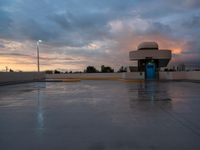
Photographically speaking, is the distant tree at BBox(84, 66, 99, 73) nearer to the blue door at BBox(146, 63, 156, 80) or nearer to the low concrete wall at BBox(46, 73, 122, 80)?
the low concrete wall at BBox(46, 73, 122, 80)

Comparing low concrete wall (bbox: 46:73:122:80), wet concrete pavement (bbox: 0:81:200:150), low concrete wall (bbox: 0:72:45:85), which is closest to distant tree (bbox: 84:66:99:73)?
low concrete wall (bbox: 46:73:122:80)

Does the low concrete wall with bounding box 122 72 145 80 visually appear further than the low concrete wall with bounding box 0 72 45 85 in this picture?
Yes

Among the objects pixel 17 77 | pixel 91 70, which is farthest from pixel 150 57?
pixel 91 70

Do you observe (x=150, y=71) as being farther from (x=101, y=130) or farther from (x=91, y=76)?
(x=101, y=130)

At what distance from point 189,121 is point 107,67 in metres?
74.2

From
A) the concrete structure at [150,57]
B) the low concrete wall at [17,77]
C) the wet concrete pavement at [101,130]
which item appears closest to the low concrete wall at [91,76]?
the concrete structure at [150,57]

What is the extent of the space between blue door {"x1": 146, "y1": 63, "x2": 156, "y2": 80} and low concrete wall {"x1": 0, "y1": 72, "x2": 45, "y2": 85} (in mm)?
21118

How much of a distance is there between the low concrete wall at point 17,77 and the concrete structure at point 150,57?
1845 cm

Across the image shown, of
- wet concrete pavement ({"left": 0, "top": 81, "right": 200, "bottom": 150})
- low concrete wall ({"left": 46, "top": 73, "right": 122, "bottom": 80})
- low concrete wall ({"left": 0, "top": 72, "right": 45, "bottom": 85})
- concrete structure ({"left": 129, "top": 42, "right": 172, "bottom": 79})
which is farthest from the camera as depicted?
low concrete wall ({"left": 46, "top": 73, "right": 122, "bottom": 80})

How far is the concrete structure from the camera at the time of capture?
169ft

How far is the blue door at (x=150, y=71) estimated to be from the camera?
52906mm

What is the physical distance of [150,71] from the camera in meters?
53.4

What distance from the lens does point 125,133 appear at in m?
7.24

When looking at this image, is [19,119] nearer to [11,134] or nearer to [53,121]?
[53,121]
